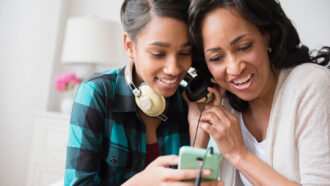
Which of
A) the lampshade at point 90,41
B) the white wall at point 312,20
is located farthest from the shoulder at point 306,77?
the lampshade at point 90,41

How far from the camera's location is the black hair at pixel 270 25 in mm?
903

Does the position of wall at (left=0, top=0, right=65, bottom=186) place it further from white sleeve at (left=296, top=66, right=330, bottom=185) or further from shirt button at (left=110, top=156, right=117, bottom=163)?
white sleeve at (left=296, top=66, right=330, bottom=185)

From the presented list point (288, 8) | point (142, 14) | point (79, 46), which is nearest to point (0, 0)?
point (79, 46)

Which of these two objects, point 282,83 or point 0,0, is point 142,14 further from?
point 0,0

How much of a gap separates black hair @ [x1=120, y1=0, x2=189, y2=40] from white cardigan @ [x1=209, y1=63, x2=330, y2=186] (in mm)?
427

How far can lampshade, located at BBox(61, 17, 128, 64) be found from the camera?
84.9 inches

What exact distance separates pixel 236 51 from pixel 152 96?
0.33m

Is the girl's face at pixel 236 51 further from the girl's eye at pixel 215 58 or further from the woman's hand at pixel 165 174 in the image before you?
the woman's hand at pixel 165 174

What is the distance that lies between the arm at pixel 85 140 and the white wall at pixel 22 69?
1.69 meters

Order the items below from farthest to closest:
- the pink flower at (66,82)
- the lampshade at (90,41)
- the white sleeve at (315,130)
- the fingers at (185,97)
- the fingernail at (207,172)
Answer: the pink flower at (66,82)
the lampshade at (90,41)
the fingers at (185,97)
the white sleeve at (315,130)
the fingernail at (207,172)

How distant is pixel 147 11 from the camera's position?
38.2 inches

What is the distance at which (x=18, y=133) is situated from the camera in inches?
97.3

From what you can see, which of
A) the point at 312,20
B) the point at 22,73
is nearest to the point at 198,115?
the point at 312,20

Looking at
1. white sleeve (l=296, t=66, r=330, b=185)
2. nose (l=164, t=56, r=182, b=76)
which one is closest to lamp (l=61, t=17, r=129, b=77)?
nose (l=164, t=56, r=182, b=76)
